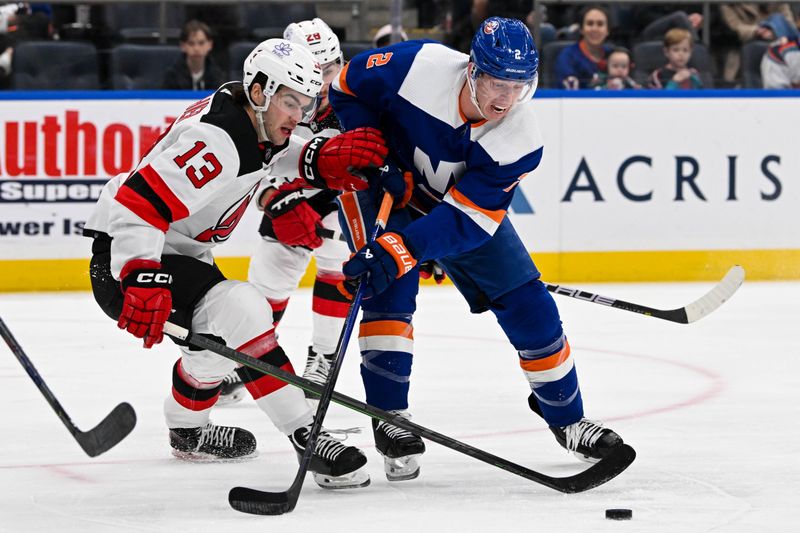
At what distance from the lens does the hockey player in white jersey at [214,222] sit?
2.86 metres

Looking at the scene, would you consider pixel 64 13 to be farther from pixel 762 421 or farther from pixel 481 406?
pixel 762 421

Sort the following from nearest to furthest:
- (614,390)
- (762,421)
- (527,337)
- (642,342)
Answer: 1. (527,337)
2. (762,421)
3. (614,390)
4. (642,342)

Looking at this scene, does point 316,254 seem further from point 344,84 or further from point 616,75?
point 616,75

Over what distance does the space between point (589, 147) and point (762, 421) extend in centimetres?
304

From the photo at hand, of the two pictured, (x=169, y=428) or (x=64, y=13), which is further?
(x=64, y=13)

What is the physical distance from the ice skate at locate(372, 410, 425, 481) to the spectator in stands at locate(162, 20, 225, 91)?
146 inches

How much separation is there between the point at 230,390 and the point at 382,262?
4.03 feet

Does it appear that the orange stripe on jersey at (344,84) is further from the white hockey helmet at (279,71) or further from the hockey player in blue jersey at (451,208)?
the white hockey helmet at (279,71)

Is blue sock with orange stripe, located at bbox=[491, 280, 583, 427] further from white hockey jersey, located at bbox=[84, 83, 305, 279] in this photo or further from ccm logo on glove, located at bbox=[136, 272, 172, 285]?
ccm logo on glove, located at bbox=[136, 272, 172, 285]

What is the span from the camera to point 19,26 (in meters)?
6.48

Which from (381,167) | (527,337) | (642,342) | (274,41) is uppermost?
(274,41)

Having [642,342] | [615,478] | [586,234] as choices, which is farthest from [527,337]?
[586,234]

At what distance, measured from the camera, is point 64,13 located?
6551mm

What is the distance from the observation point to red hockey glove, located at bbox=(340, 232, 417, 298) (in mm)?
2920
